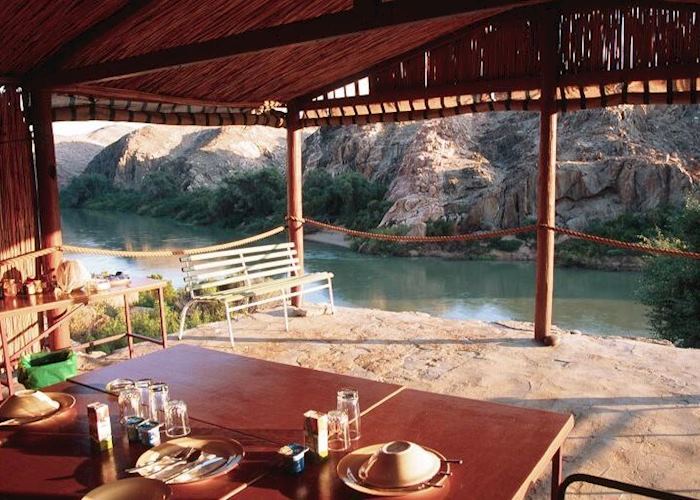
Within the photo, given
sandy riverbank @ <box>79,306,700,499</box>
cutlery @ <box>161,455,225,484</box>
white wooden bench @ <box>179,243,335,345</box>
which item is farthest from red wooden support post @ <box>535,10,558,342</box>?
cutlery @ <box>161,455,225,484</box>

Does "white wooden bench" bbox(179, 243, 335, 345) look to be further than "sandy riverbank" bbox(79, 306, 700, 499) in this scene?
Yes

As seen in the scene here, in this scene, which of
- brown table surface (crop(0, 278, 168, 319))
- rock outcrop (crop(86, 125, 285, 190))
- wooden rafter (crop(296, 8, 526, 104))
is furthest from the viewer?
rock outcrop (crop(86, 125, 285, 190))

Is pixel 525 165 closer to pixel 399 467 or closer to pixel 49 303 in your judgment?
pixel 49 303

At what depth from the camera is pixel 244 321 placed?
18.3ft

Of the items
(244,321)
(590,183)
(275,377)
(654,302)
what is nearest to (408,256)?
(590,183)

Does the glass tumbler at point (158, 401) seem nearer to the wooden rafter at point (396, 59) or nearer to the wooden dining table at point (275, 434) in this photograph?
the wooden dining table at point (275, 434)

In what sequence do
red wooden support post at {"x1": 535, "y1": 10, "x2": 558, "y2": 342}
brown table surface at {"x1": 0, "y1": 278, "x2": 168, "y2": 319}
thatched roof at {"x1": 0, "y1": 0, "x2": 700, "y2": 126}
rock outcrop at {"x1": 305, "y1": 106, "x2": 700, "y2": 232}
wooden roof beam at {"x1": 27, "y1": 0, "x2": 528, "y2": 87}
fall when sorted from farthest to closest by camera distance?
rock outcrop at {"x1": 305, "y1": 106, "x2": 700, "y2": 232}
red wooden support post at {"x1": 535, "y1": 10, "x2": 558, "y2": 342}
brown table surface at {"x1": 0, "y1": 278, "x2": 168, "y2": 319}
thatched roof at {"x1": 0, "y1": 0, "x2": 700, "y2": 126}
wooden roof beam at {"x1": 27, "y1": 0, "x2": 528, "y2": 87}

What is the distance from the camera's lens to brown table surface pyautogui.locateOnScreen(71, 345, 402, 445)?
1888 millimetres

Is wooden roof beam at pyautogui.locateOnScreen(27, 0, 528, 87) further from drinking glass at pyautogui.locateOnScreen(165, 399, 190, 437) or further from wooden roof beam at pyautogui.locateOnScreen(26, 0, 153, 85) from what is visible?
drinking glass at pyautogui.locateOnScreen(165, 399, 190, 437)

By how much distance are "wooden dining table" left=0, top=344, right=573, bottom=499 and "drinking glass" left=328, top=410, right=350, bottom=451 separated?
0.15ft

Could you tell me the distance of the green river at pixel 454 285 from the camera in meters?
12.6

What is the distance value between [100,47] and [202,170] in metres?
30.9

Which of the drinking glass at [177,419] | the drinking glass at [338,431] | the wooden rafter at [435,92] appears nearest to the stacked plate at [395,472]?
the drinking glass at [338,431]

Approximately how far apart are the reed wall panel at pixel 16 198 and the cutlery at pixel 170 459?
3.00 meters
